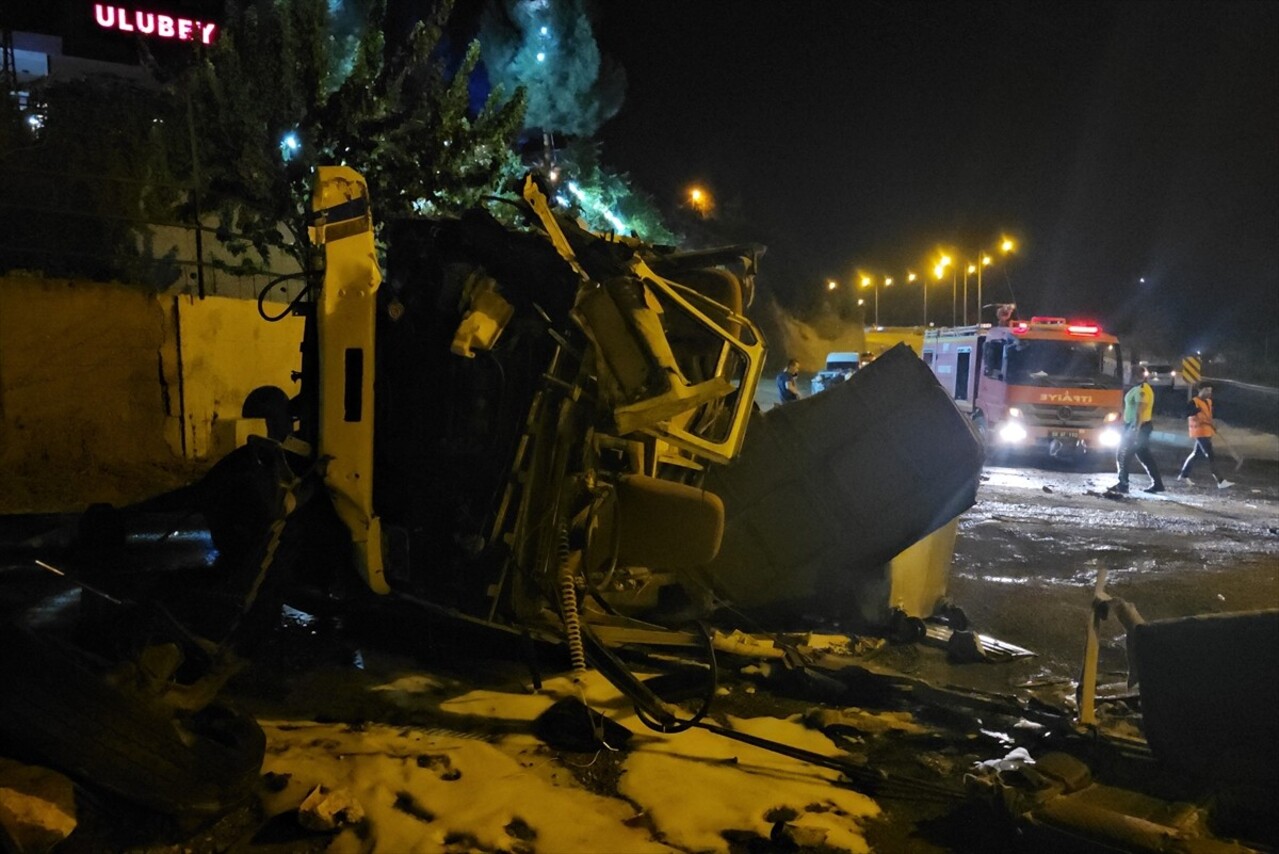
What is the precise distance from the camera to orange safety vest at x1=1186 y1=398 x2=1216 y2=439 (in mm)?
13594

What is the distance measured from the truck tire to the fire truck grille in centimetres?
1516

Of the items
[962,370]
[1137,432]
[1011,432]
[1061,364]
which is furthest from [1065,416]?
[962,370]

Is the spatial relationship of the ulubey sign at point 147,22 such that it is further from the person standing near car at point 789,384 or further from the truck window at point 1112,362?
the truck window at point 1112,362

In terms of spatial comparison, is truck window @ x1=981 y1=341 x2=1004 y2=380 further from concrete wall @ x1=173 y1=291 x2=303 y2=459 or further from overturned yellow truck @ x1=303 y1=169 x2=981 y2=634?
overturned yellow truck @ x1=303 y1=169 x2=981 y2=634

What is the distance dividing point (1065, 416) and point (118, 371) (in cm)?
1438

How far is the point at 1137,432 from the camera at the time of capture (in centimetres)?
1227

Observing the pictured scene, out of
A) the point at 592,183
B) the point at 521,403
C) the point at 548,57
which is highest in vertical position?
the point at 548,57

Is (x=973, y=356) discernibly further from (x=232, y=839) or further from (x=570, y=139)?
(x=232, y=839)

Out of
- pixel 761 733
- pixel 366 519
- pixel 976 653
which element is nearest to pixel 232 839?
pixel 366 519

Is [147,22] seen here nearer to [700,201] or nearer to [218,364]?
[218,364]

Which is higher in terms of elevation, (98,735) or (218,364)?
(218,364)

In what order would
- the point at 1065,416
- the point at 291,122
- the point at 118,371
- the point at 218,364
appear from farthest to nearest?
the point at 1065,416
the point at 291,122
the point at 218,364
the point at 118,371

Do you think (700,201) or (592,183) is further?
(700,201)

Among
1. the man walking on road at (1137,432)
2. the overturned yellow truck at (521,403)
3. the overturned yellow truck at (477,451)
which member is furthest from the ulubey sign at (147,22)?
the man walking on road at (1137,432)
